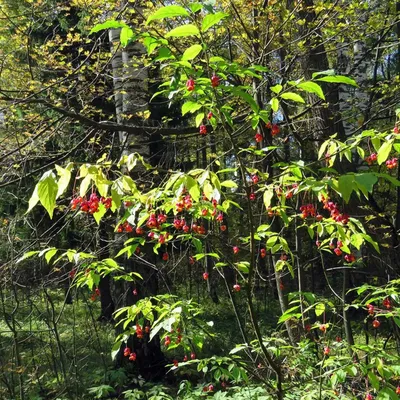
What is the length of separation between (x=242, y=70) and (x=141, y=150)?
3198 millimetres

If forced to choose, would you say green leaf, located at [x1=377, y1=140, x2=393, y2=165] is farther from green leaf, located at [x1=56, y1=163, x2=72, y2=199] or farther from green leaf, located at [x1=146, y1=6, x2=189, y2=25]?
green leaf, located at [x1=56, y1=163, x2=72, y2=199]

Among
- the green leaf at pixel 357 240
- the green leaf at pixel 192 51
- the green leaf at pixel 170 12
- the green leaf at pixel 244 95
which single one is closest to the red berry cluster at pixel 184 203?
the green leaf at pixel 244 95

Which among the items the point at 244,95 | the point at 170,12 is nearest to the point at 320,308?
the point at 244,95

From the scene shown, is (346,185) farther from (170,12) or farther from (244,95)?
(170,12)

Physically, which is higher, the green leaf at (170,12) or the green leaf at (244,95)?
the green leaf at (170,12)

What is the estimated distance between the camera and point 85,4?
441 centimetres

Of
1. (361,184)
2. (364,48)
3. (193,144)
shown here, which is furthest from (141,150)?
(361,184)

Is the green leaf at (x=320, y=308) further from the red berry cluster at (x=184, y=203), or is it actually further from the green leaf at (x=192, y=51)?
the green leaf at (x=192, y=51)

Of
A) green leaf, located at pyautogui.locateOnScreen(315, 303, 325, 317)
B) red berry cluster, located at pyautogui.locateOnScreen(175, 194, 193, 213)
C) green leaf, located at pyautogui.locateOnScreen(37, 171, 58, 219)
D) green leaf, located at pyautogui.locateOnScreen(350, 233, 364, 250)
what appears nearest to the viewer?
green leaf, located at pyautogui.locateOnScreen(37, 171, 58, 219)

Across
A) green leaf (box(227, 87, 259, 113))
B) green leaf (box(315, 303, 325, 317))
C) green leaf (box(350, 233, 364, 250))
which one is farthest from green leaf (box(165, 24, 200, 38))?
green leaf (box(315, 303, 325, 317))

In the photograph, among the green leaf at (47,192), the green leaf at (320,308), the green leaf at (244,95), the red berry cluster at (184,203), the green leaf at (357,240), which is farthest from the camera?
the green leaf at (320,308)

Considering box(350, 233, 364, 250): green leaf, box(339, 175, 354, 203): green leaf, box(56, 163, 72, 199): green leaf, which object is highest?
box(56, 163, 72, 199): green leaf

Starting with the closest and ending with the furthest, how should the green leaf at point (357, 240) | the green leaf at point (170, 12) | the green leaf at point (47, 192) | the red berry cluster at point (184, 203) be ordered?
the green leaf at point (170, 12) → the green leaf at point (47, 192) → the red berry cluster at point (184, 203) → the green leaf at point (357, 240)

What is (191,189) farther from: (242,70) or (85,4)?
(85,4)
